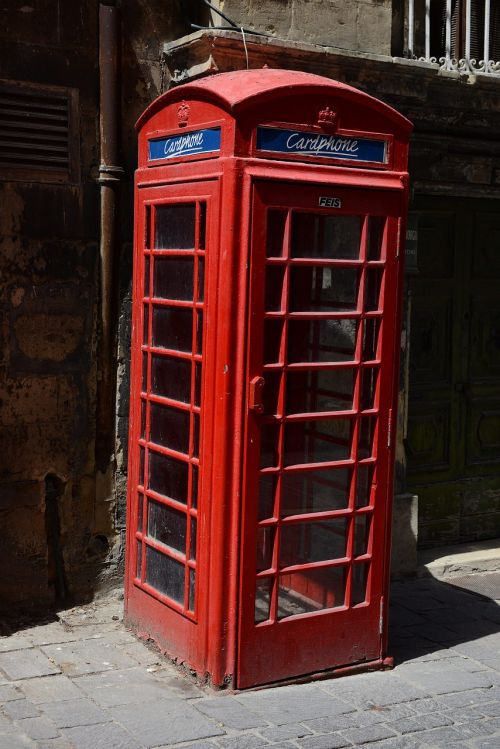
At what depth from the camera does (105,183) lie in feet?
20.8

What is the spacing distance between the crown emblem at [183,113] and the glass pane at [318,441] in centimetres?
170

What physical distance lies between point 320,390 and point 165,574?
136 cm

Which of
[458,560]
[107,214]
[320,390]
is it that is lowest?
[458,560]

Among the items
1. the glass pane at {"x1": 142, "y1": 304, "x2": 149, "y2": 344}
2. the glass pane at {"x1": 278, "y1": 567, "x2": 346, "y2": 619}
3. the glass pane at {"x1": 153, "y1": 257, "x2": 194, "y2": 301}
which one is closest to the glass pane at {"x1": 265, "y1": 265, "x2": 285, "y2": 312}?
the glass pane at {"x1": 153, "y1": 257, "x2": 194, "y2": 301}

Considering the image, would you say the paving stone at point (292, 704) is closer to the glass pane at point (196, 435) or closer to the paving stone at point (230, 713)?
the paving stone at point (230, 713)

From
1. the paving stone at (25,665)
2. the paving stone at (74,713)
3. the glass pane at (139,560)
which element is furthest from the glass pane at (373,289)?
the paving stone at (25,665)

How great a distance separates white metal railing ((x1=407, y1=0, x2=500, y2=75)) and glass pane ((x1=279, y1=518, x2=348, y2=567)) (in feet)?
11.6

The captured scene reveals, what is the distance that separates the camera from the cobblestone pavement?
4.89m

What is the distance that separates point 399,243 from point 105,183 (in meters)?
1.90

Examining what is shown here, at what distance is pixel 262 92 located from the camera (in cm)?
508

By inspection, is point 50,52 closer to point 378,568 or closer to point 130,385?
point 130,385

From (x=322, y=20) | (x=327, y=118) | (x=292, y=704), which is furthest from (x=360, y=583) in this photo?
(x=322, y=20)

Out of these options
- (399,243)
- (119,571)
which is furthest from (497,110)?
(119,571)

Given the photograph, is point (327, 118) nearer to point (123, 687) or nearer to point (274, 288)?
point (274, 288)
